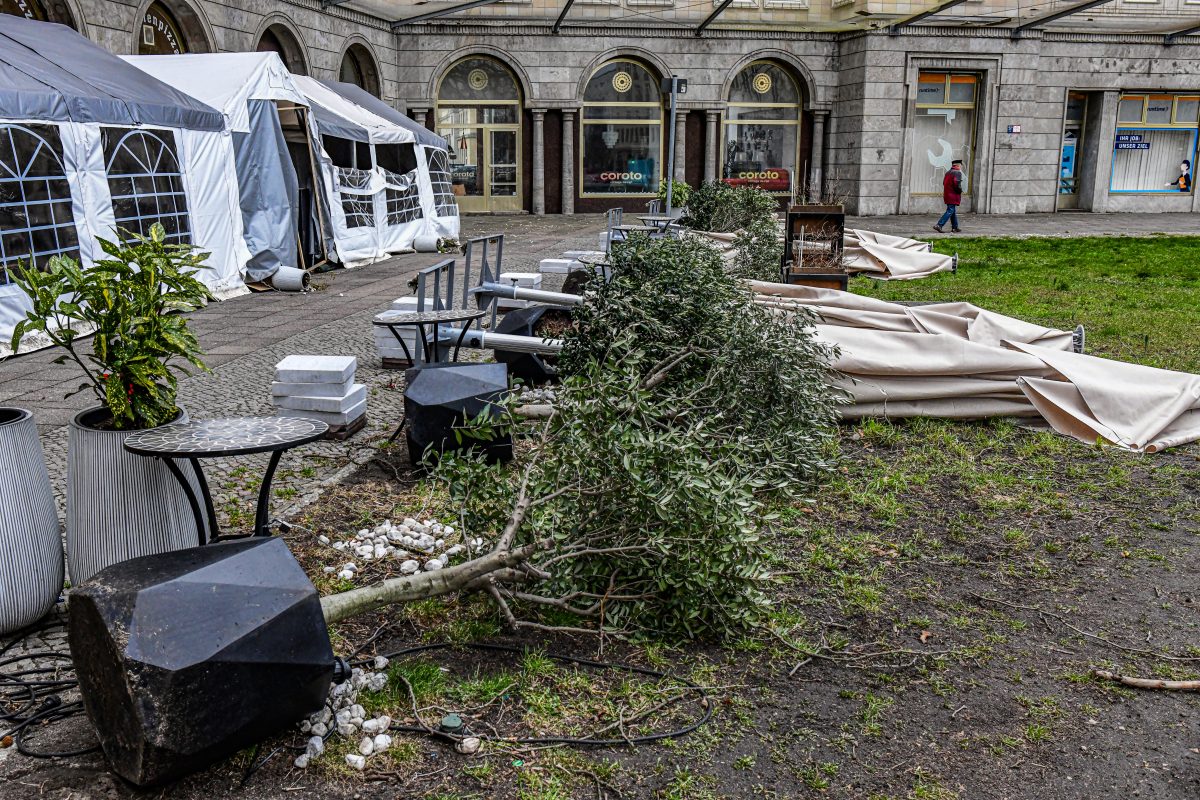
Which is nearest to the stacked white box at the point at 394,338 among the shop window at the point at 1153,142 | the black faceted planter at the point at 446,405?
the black faceted planter at the point at 446,405

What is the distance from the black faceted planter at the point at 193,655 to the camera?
2654 mm

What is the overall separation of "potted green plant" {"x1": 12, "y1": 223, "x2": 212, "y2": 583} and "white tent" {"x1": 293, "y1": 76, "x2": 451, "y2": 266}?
38.5 feet

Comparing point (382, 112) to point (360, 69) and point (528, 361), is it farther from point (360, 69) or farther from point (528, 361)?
point (528, 361)

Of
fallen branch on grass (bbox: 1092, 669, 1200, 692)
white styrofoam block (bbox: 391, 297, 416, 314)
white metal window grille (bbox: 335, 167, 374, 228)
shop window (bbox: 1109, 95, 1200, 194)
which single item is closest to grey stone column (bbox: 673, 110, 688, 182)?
shop window (bbox: 1109, 95, 1200, 194)

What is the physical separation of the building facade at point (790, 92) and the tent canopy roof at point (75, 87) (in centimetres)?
1479

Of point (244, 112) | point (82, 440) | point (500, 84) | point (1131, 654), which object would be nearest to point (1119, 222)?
point (500, 84)

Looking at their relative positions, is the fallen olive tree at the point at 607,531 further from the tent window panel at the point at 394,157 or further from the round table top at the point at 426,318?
the tent window panel at the point at 394,157

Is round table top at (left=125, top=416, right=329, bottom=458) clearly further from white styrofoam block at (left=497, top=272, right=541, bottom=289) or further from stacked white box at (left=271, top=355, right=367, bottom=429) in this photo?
Result: white styrofoam block at (left=497, top=272, right=541, bottom=289)

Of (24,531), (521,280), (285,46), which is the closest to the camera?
(24,531)

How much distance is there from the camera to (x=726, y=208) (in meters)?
16.2

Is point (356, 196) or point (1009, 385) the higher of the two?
point (356, 196)

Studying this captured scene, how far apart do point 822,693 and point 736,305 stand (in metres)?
3.14

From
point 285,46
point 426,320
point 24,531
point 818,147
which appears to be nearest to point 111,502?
point 24,531

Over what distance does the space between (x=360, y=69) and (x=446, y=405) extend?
75.0ft
